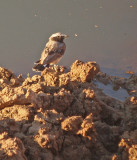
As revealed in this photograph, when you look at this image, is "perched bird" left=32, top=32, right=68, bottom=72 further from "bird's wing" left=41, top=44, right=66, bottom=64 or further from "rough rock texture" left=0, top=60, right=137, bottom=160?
"rough rock texture" left=0, top=60, right=137, bottom=160

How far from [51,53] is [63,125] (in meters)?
6.41

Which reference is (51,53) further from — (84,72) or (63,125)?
(63,125)

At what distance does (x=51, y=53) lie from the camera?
29.4 feet

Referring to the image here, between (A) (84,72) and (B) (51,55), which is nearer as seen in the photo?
(A) (84,72)

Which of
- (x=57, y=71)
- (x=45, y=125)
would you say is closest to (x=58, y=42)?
(x=57, y=71)

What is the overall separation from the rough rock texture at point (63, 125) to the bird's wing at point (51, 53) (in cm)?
500

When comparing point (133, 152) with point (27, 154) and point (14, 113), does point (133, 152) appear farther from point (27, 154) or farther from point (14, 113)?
point (14, 113)

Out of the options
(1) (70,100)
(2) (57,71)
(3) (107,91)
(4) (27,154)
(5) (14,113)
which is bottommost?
(4) (27,154)

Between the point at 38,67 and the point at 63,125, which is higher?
the point at 38,67

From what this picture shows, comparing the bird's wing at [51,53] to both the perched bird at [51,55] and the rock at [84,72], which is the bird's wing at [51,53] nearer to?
the perched bird at [51,55]

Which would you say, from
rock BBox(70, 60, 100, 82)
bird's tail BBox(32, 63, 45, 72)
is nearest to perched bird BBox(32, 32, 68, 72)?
bird's tail BBox(32, 63, 45, 72)

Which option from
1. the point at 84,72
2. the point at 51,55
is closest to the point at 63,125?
the point at 84,72

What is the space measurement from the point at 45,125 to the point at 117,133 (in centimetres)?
73

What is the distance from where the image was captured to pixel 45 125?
106 inches
